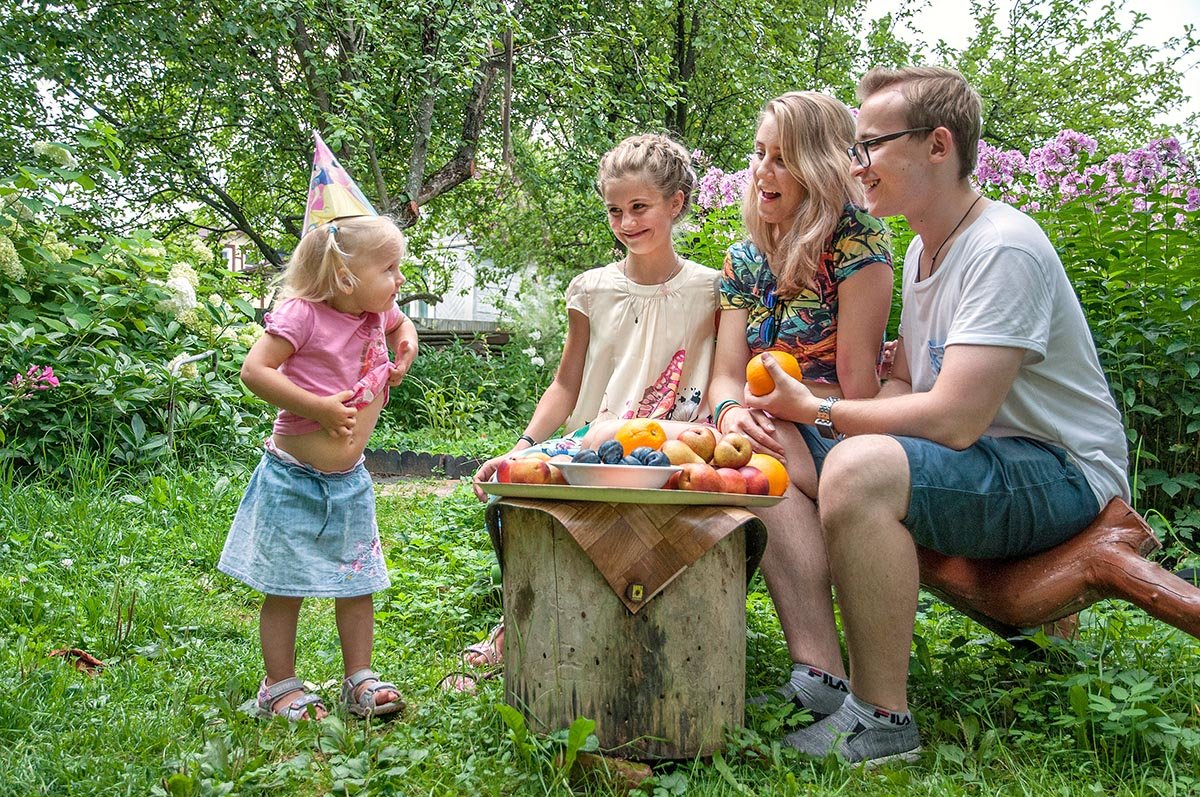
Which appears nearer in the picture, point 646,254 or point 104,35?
point 646,254

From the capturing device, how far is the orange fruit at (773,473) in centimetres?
222

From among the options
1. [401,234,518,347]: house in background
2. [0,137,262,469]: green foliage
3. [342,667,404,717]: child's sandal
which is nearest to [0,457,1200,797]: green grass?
[342,667,404,717]: child's sandal

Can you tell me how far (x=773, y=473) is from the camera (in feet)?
7.35

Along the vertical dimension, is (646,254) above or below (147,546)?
above

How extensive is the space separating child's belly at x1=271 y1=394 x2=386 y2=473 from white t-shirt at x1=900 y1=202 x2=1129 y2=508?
1534 millimetres

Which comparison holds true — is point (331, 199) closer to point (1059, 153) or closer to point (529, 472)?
point (529, 472)

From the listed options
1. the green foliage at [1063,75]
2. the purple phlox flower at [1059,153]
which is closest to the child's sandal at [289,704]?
the purple phlox flower at [1059,153]

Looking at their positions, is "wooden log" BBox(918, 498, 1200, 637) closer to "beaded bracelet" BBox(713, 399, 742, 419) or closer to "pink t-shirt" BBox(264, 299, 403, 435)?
"beaded bracelet" BBox(713, 399, 742, 419)

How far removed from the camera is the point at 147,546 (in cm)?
390

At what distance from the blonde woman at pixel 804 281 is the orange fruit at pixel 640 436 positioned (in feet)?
0.94

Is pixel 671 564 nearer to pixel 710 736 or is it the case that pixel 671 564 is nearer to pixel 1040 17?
pixel 710 736

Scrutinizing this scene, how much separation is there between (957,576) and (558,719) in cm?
106

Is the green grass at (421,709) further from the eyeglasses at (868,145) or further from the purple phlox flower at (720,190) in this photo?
the purple phlox flower at (720,190)

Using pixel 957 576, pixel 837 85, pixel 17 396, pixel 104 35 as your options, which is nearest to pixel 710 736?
pixel 957 576
